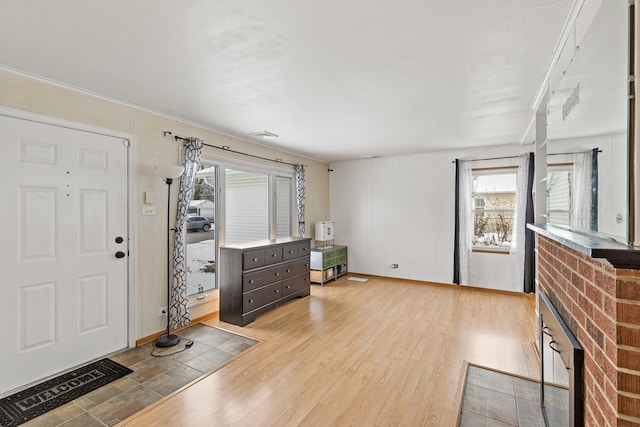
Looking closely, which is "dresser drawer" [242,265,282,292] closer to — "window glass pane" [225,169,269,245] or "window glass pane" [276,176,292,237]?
"window glass pane" [225,169,269,245]

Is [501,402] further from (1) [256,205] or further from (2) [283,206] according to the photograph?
(2) [283,206]

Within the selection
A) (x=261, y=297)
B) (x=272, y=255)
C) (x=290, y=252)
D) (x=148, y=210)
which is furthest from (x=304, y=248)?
(x=148, y=210)

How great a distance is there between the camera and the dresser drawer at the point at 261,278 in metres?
3.64

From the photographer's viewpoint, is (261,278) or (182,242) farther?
(261,278)

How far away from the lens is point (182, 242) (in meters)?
3.40

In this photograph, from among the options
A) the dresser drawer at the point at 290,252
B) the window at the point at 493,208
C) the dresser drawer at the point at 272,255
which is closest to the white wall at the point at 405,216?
the window at the point at 493,208

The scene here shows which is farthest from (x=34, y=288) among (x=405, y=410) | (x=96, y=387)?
(x=405, y=410)

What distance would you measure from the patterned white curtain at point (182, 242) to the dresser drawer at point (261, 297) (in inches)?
26.0

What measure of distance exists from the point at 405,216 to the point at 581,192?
4442 millimetres

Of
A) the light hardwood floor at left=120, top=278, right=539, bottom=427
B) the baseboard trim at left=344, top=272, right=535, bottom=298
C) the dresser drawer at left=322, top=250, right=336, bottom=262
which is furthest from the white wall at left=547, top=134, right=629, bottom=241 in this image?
the dresser drawer at left=322, top=250, right=336, bottom=262

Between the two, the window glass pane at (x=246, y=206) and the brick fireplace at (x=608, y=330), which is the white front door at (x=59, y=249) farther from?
the brick fireplace at (x=608, y=330)

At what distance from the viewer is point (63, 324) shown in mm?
2533

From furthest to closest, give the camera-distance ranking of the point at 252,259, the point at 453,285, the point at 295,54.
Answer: the point at 453,285
the point at 252,259
the point at 295,54

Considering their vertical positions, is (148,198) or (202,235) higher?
(148,198)
